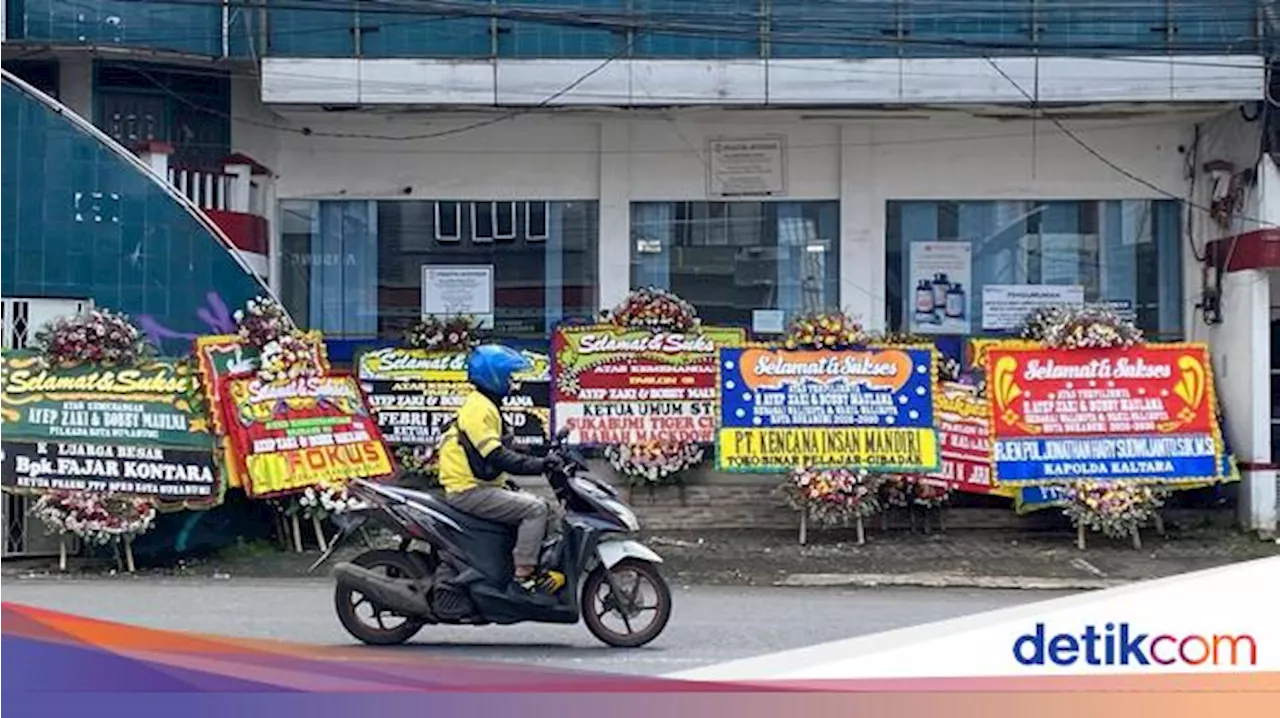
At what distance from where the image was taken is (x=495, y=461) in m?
7.93

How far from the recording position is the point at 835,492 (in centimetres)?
1496

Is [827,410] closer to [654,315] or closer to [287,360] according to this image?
[654,315]

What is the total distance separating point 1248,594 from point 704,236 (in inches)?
610

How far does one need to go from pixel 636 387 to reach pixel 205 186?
5.99 meters

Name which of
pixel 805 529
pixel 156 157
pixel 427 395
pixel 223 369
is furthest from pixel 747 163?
pixel 223 369

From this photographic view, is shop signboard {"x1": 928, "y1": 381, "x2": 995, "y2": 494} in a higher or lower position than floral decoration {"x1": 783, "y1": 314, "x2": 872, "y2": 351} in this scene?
lower

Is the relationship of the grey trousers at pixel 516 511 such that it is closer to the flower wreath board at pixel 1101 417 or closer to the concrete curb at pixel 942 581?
the concrete curb at pixel 942 581

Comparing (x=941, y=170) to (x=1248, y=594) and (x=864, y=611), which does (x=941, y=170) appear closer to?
(x=864, y=611)

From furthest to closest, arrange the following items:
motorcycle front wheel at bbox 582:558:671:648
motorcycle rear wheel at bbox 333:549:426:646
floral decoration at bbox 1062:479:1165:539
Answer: floral decoration at bbox 1062:479:1165:539 < motorcycle front wheel at bbox 582:558:671:648 < motorcycle rear wheel at bbox 333:549:426:646

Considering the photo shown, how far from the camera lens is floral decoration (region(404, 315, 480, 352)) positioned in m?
16.2

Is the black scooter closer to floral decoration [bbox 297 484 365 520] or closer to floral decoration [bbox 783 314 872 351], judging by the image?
floral decoration [bbox 297 484 365 520]

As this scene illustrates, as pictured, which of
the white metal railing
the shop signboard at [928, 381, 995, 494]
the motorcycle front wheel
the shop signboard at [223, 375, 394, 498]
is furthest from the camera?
the white metal railing

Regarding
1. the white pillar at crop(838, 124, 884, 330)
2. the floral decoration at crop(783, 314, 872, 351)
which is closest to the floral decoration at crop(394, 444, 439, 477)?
the floral decoration at crop(783, 314, 872, 351)

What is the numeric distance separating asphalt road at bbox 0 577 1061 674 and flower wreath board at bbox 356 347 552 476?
125 inches
